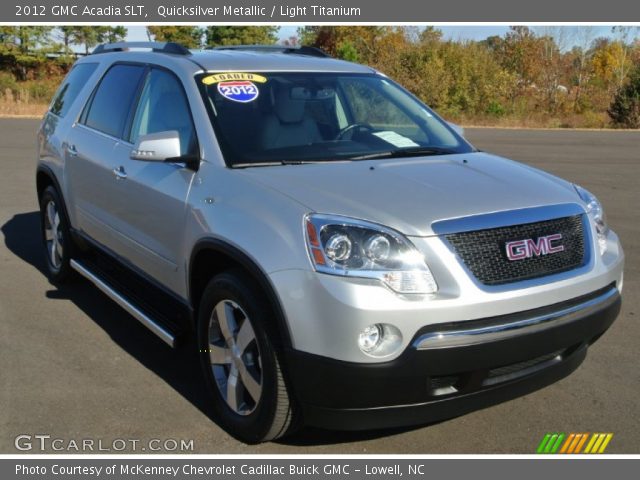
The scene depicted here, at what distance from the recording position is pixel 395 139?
174 inches

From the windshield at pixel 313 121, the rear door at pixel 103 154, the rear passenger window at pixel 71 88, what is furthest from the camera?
the rear passenger window at pixel 71 88

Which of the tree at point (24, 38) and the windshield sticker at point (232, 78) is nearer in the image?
the windshield sticker at point (232, 78)

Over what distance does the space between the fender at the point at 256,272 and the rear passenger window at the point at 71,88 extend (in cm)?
298

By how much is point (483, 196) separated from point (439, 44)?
38.2 m

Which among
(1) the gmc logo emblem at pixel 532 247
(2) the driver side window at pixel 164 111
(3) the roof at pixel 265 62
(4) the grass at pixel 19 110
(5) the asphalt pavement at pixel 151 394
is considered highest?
(3) the roof at pixel 265 62

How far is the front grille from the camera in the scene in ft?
10.2

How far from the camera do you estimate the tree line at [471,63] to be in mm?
35344

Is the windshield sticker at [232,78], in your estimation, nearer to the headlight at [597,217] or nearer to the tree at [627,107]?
the headlight at [597,217]

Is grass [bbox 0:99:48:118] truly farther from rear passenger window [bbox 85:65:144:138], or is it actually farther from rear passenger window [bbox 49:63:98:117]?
rear passenger window [bbox 85:65:144:138]

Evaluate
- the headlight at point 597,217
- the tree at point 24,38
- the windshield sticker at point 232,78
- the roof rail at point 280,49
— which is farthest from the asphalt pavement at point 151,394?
the tree at point 24,38

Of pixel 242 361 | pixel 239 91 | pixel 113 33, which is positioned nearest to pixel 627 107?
pixel 239 91

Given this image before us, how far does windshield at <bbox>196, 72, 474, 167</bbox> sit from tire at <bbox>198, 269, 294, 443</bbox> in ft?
2.47

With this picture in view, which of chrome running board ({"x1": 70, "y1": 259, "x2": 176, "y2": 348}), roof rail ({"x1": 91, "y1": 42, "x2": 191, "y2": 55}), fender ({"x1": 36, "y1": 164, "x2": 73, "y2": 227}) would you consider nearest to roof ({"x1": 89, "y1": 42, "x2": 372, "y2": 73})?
roof rail ({"x1": 91, "y1": 42, "x2": 191, "y2": 55})
